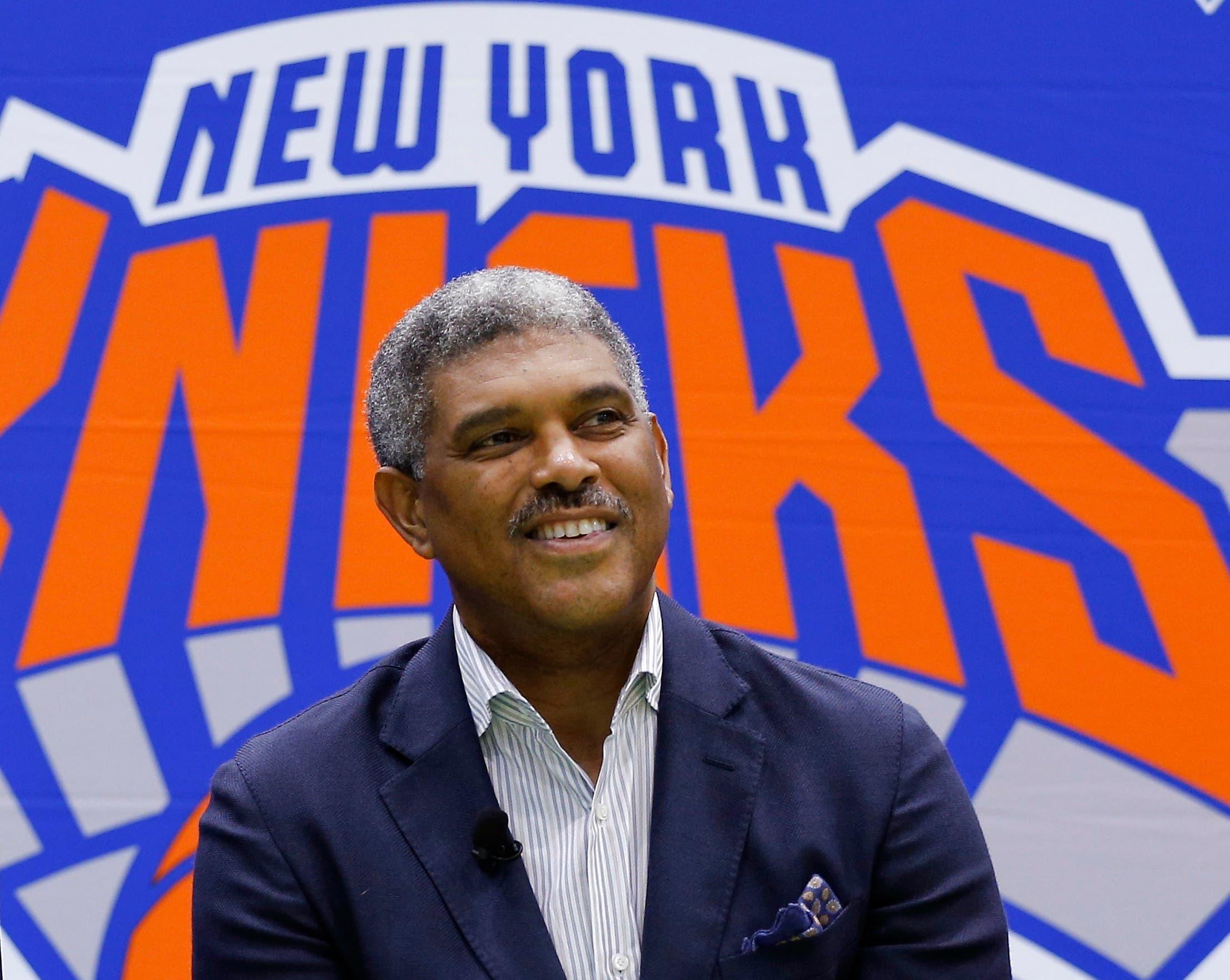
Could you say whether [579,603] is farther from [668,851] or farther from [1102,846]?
[1102,846]

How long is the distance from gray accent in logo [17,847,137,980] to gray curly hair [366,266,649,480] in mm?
1165

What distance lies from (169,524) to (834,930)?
148 centimetres

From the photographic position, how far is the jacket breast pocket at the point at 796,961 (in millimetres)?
1304

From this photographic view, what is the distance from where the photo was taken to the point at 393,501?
62.0 inches

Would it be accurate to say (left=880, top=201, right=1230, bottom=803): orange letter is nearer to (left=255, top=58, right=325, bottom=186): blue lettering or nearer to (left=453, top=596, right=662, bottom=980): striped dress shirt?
(left=453, top=596, right=662, bottom=980): striped dress shirt

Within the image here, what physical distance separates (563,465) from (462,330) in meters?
0.21

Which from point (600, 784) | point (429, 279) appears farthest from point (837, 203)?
point (600, 784)

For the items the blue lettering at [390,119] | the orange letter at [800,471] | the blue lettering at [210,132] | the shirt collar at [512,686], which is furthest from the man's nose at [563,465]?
the blue lettering at [210,132]

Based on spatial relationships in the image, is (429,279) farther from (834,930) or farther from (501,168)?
(834,930)

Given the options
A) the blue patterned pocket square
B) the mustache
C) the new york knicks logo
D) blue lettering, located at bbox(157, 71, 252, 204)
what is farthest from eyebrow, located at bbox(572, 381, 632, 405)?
blue lettering, located at bbox(157, 71, 252, 204)

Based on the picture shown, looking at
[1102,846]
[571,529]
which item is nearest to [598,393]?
[571,529]

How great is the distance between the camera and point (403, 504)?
157 cm

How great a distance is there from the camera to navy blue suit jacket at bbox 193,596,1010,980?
51.8 inches

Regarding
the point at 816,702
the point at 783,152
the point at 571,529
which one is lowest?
the point at 816,702
